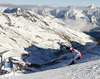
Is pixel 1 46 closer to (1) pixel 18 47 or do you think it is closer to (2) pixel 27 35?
(1) pixel 18 47

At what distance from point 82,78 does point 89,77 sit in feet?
2.20

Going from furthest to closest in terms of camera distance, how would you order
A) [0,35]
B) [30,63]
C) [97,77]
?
1. [0,35]
2. [30,63]
3. [97,77]

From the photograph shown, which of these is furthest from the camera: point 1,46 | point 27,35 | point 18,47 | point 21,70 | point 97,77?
point 27,35

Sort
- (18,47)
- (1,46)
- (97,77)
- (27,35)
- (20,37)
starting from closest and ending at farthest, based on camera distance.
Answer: (97,77), (1,46), (18,47), (20,37), (27,35)

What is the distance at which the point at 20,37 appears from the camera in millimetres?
182500

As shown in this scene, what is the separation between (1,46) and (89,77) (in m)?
134

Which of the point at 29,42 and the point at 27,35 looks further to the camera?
the point at 27,35

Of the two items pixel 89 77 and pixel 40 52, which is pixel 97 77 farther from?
pixel 40 52

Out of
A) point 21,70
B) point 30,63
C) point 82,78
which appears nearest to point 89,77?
point 82,78

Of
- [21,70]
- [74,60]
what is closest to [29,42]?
[21,70]

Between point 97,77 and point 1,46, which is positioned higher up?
point 97,77

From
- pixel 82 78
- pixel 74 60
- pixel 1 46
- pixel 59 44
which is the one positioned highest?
pixel 82 78

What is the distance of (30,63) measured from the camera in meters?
116

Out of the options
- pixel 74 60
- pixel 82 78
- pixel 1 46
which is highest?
pixel 82 78
